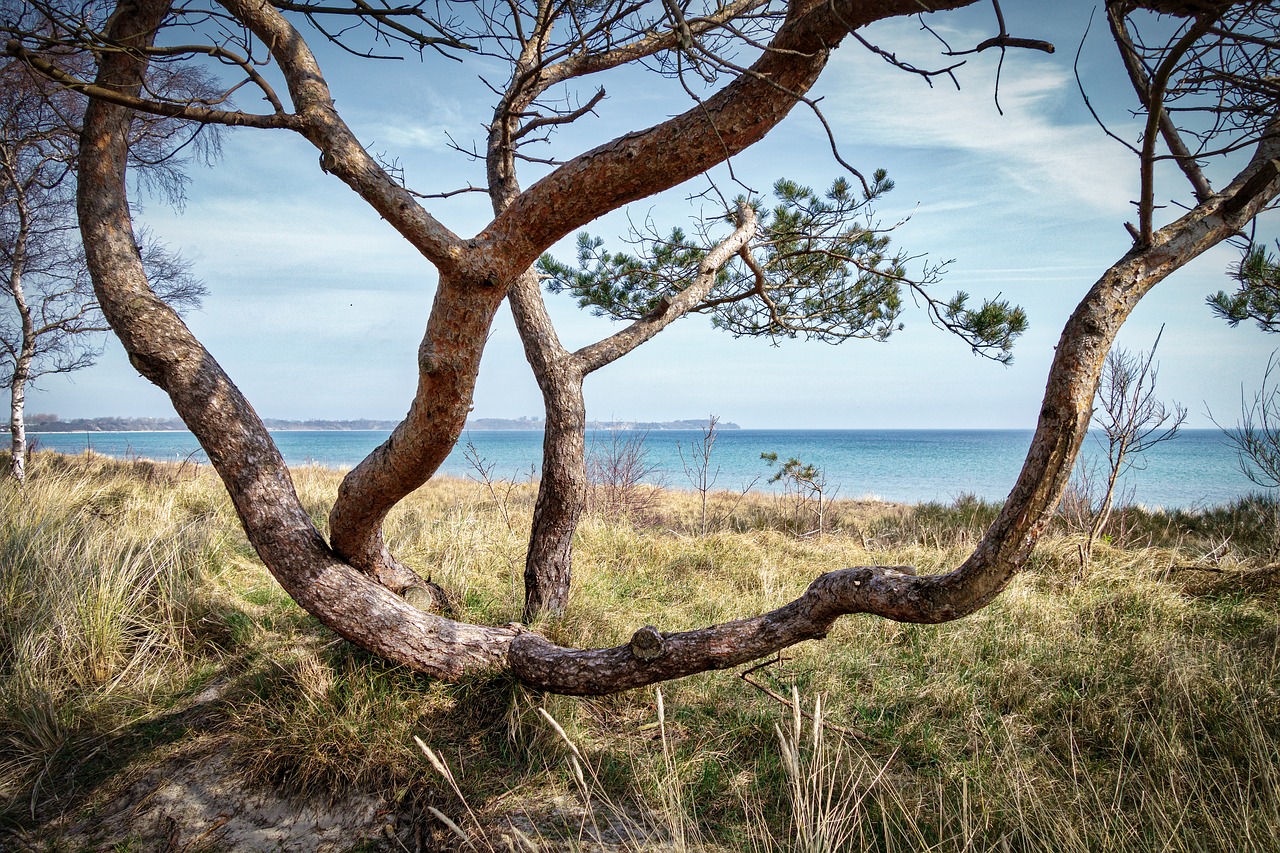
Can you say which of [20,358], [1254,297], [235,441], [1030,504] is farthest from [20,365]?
[1254,297]

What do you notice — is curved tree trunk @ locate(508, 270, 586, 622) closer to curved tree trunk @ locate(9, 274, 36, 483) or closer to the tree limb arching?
the tree limb arching

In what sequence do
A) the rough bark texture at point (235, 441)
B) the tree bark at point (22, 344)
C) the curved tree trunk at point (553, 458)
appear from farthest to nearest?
1. the tree bark at point (22, 344)
2. the curved tree trunk at point (553, 458)
3. the rough bark texture at point (235, 441)

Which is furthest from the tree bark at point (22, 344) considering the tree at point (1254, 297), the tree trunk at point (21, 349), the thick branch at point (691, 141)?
the tree at point (1254, 297)

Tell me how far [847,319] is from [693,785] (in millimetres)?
4085

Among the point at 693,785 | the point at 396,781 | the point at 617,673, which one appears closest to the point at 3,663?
the point at 396,781

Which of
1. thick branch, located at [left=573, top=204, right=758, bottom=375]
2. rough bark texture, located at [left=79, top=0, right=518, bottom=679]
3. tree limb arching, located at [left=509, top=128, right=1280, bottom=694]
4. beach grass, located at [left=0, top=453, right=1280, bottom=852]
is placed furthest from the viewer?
thick branch, located at [left=573, top=204, right=758, bottom=375]

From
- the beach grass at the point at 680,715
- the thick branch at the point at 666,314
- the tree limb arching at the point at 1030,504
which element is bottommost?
the beach grass at the point at 680,715

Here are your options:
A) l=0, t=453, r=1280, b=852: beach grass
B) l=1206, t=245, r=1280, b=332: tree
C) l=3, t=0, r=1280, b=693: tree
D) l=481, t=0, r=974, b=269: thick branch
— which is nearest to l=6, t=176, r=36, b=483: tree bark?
l=0, t=453, r=1280, b=852: beach grass

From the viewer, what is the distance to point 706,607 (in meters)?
4.34

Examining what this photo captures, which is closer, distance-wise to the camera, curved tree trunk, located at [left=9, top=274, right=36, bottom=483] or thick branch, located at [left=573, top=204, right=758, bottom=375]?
thick branch, located at [left=573, top=204, right=758, bottom=375]

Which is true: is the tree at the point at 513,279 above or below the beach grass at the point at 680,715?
above

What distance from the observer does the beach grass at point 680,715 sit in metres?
2.18

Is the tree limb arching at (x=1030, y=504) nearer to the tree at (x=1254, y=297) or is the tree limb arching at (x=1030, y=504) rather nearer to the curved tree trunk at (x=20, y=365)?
the tree at (x=1254, y=297)

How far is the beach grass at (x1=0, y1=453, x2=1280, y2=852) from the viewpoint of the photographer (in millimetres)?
2180
